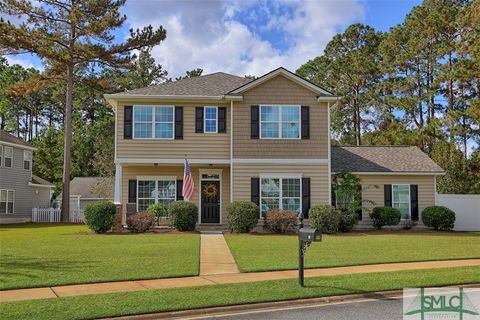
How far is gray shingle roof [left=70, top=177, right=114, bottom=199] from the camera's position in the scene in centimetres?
4056

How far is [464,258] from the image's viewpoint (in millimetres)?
13688

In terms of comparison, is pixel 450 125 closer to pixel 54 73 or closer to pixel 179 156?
pixel 179 156

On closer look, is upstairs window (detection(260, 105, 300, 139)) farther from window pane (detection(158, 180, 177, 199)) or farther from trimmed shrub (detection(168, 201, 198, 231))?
window pane (detection(158, 180, 177, 199))

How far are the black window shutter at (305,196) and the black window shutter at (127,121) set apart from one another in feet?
26.5

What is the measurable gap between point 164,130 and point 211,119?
2196 millimetres

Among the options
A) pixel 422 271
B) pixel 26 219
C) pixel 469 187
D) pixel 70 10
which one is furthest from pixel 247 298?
pixel 26 219

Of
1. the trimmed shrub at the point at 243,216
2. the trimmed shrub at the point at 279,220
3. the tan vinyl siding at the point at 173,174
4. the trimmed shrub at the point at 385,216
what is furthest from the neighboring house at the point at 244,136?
the trimmed shrub at the point at 385,216

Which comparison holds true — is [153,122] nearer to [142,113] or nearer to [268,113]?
[142,113]

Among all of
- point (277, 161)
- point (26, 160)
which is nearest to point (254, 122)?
point (277, 161)

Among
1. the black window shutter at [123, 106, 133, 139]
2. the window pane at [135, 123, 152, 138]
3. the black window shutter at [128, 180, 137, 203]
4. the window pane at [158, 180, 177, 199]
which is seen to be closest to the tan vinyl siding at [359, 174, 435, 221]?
the window pane at [158, 180, 177, 199]

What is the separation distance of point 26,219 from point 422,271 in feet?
99.6

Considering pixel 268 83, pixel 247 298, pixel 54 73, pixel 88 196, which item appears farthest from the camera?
pixel 88 196

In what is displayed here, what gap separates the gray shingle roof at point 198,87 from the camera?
75.7 ft

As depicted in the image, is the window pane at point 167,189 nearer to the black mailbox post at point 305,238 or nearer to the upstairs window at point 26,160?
the black mailbox post at point 305,238
